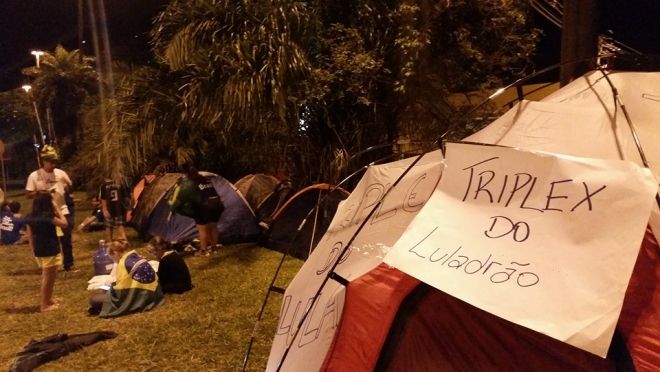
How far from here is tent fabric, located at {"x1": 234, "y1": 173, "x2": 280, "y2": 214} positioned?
9312mm

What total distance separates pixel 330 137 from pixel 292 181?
1.14m

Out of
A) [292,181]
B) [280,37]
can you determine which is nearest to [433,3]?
→ [280,37]

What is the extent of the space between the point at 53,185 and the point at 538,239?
6.12 m

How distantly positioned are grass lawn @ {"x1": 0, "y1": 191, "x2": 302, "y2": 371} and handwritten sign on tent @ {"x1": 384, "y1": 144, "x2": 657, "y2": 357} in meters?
2.78

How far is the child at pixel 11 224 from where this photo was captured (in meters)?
9.19

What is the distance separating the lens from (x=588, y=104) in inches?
105

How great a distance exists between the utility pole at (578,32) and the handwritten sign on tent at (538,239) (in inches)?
76.5

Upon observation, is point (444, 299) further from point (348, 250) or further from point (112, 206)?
point (112, 206)

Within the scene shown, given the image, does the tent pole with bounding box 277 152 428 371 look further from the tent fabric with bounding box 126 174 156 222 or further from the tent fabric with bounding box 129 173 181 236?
the tent fabric with bounding box 126 174 156 222

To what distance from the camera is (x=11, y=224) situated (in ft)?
30.2

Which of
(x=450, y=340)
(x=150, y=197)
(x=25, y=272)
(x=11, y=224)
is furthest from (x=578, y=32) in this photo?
(x=11, y=224)

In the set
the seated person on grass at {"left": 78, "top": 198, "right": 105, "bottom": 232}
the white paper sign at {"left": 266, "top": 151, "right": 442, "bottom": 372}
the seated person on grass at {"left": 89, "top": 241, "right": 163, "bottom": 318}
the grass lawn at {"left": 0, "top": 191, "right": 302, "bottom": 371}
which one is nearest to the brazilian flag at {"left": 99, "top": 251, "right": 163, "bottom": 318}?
the seated person on grass at {"left": 89, "top": 241, "right": 163, "bottom": 318}

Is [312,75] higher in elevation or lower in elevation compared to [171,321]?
higher

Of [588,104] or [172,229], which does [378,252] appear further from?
[172,229]
